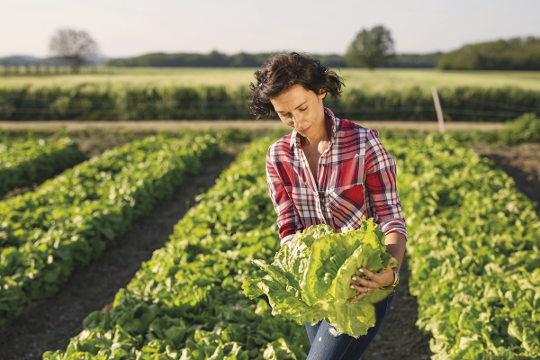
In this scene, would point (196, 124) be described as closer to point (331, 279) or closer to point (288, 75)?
point (288, 75)

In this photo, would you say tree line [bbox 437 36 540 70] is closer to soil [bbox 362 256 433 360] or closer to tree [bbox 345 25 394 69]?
tree [bbox 345 25 394 69]

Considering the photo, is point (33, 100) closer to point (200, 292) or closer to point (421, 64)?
point (200, 292)

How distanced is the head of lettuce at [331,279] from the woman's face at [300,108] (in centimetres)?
59

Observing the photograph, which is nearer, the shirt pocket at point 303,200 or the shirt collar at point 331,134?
the shirt collar at point 331,134

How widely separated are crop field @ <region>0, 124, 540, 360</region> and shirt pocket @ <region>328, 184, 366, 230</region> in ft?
5.08

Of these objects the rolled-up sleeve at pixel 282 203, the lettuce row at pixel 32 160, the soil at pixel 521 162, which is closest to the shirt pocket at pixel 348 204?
the rolled-up sleeve at pixel 282 203

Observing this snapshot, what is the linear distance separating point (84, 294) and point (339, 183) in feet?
17.3

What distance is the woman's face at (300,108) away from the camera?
87.6 inches

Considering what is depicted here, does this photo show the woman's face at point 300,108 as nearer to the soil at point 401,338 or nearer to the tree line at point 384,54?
the soil at point 401,338

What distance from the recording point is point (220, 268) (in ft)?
16.0

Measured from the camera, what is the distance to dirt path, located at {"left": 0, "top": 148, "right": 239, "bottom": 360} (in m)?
5.32

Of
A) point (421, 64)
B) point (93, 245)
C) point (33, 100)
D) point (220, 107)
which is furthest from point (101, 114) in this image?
point (421, 64)

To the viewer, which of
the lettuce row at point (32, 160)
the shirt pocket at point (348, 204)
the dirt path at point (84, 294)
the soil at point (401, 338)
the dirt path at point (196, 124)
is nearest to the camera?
the shirt pocket at point (348, 204)

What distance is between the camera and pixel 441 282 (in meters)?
4.86
